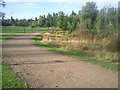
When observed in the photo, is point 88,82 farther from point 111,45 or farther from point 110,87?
point 111,45

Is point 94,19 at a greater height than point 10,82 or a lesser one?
greater

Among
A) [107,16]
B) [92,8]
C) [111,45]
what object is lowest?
[111,45]

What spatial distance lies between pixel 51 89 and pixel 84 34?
17902 mm

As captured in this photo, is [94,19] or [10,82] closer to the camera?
[10,82]

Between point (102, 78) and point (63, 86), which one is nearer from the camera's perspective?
point (63, 86)

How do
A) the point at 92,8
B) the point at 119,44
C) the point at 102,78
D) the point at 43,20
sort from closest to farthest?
1. the point at 102,78
2. the point at 119,44
3. the point at 92,8
4. the point at 43,20

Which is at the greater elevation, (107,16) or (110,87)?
(107,16)

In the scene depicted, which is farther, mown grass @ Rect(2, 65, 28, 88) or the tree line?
the tree line

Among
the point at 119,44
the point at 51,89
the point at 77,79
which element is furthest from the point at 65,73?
the point at 119,44

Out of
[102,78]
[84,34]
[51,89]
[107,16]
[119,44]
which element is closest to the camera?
[51,89]

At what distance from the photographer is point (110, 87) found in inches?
221

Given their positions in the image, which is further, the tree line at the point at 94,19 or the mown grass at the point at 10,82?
the tree line at the point at 94,19

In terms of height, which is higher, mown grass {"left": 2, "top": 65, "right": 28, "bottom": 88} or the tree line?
the tree line

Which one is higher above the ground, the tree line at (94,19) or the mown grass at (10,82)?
the tree line at (94,19)
